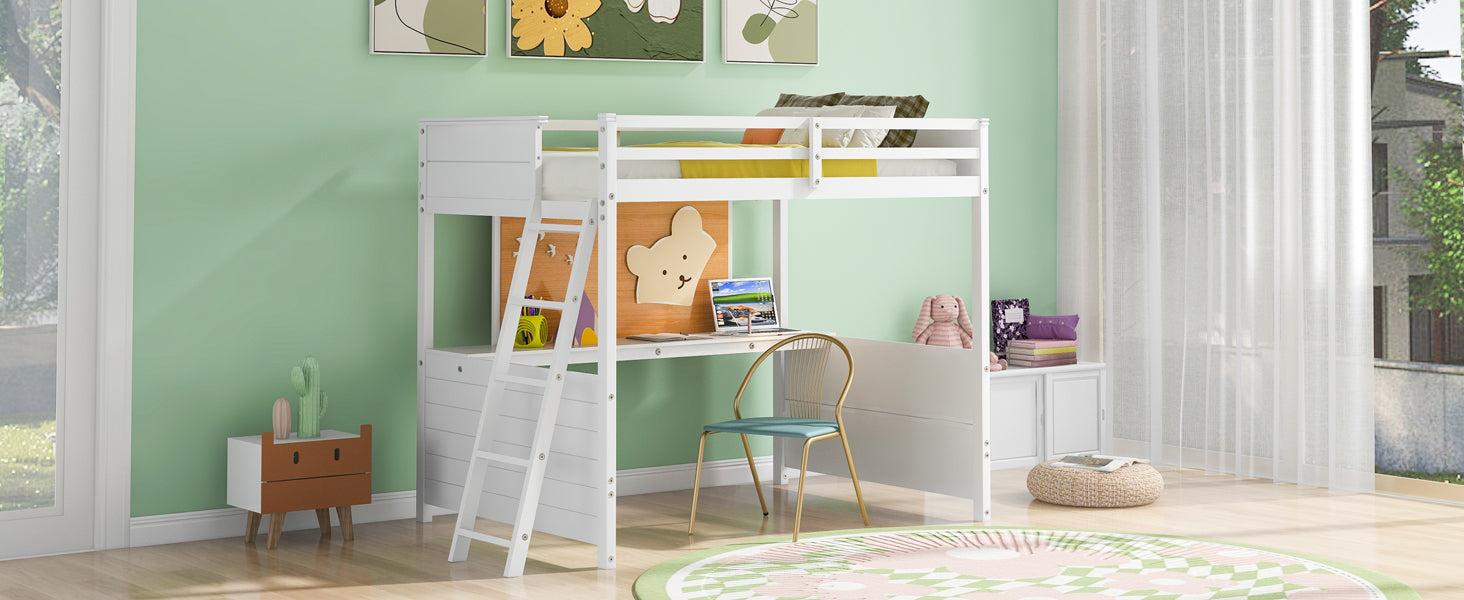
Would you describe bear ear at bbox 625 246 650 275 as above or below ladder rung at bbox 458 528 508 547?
above

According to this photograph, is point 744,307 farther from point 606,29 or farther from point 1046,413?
point 1046,413

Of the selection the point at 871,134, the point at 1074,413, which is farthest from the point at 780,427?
the point at 1074,413

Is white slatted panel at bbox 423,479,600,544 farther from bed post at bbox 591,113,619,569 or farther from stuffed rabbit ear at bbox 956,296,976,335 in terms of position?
stuffed rabbit ear at bbox 956,296,976,335

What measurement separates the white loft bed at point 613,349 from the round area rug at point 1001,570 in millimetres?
344

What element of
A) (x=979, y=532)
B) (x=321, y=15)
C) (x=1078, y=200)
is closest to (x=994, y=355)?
(x=1078, y=200)

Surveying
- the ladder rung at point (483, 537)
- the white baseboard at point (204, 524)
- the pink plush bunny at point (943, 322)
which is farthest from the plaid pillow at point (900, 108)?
the white baseboard at point (204, 524)

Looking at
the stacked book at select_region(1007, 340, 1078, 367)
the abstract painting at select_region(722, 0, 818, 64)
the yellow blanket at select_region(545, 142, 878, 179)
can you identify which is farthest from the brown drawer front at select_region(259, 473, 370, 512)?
the stacked book at select_region(1007, 340, 1078, 367)

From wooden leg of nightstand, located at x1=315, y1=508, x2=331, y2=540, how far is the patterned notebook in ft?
9.01

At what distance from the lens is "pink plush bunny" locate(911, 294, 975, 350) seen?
6270mm

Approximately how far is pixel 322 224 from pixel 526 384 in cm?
96

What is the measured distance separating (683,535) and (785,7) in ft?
6.94

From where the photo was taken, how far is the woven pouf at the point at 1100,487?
18.0 ft

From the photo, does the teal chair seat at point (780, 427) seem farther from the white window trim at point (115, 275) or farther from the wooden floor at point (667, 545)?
the white window trim at point (115, 275)

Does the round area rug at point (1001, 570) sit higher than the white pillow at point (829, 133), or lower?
lower
